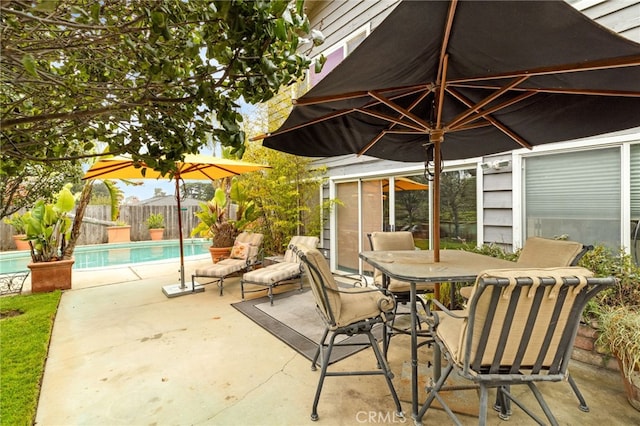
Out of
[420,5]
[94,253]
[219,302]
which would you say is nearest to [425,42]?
[420,5]

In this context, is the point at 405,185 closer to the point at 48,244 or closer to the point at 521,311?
the point at 521,311

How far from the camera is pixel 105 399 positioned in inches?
94.7

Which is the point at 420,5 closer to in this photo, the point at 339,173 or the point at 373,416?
the point at 373,416

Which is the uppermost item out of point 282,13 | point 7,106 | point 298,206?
point 282,13

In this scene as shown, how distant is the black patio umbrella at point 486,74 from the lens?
1.36 metres

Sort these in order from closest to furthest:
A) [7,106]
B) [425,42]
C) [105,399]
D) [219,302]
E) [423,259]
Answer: [7,106], [425,42], [105,399], [423,259], [219,302]

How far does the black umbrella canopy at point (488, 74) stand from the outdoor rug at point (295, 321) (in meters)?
2.21

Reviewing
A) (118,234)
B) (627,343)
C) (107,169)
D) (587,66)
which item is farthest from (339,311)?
(118,234)

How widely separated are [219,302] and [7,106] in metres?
4.00

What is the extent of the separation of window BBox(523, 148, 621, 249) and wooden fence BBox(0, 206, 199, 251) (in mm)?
15437

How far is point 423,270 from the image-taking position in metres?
2.17

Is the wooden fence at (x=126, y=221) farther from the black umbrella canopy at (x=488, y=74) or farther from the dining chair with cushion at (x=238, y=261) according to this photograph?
the black umbrella canopy at (x=488, y=74)

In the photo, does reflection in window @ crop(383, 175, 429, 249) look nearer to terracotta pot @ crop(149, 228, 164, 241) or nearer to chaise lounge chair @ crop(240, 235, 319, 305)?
chaise lounge chair @ crop(240, 235, 319, 305)

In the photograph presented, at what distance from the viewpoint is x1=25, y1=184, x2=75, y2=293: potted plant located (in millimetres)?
5512
